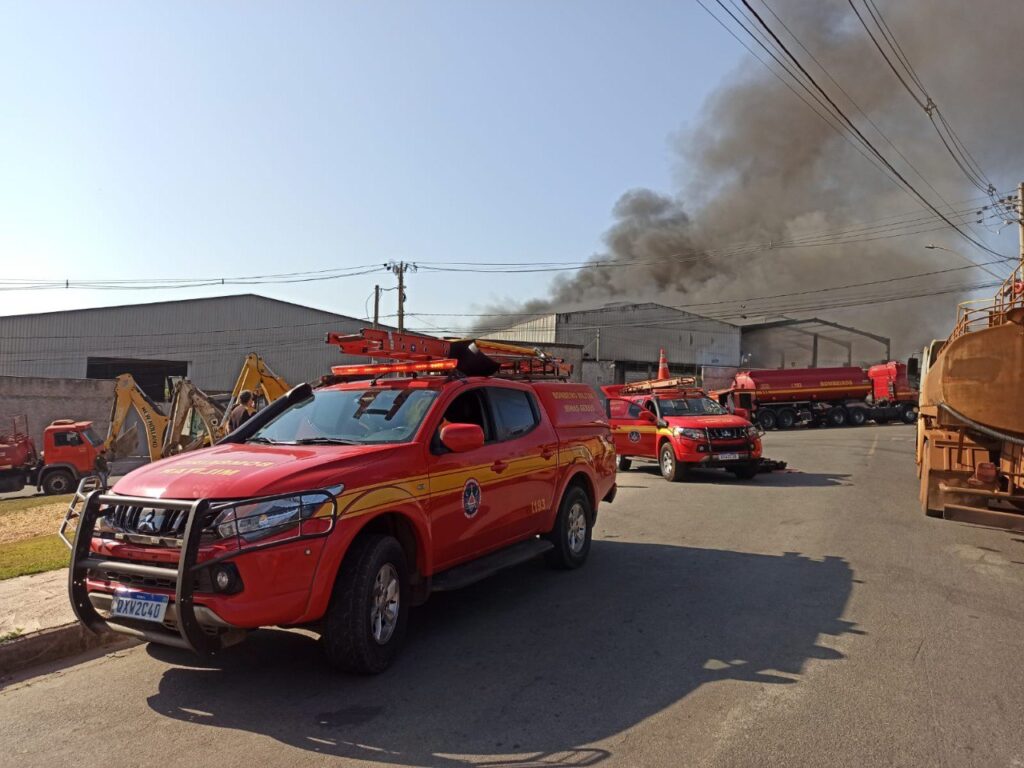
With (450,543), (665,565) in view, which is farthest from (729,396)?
(450,543)

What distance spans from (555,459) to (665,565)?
1576 mm

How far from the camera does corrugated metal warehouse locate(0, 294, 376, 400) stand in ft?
129

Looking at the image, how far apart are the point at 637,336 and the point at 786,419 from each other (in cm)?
1959

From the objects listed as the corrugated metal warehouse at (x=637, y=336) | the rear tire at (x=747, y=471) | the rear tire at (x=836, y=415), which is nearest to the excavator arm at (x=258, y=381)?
the rear tire at (x=747, y=471)

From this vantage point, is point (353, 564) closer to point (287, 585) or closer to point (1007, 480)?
point (287, 585)

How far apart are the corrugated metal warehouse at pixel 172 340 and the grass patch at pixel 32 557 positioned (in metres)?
31.7

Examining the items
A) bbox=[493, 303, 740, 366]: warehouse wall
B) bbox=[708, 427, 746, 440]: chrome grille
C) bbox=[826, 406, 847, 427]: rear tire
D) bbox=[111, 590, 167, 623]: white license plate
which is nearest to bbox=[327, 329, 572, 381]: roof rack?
bbox=[111, 590, 167, 623]: white license plate

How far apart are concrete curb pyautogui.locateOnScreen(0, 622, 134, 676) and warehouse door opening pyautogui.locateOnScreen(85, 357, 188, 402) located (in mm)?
37117

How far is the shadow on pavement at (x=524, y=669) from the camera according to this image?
3.54 meters

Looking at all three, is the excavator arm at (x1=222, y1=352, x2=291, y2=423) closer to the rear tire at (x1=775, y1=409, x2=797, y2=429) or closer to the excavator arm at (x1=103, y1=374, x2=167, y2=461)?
the excavator arm at (x1=103, y1=374, x2=167, y2=461)

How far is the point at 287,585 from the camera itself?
12.5 ft

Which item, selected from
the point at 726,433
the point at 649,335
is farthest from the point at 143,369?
the point at 726,433

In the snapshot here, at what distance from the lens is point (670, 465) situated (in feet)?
46.9

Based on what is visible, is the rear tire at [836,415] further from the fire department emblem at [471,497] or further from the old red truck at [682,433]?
→ the fire department emblem at [471,497]
